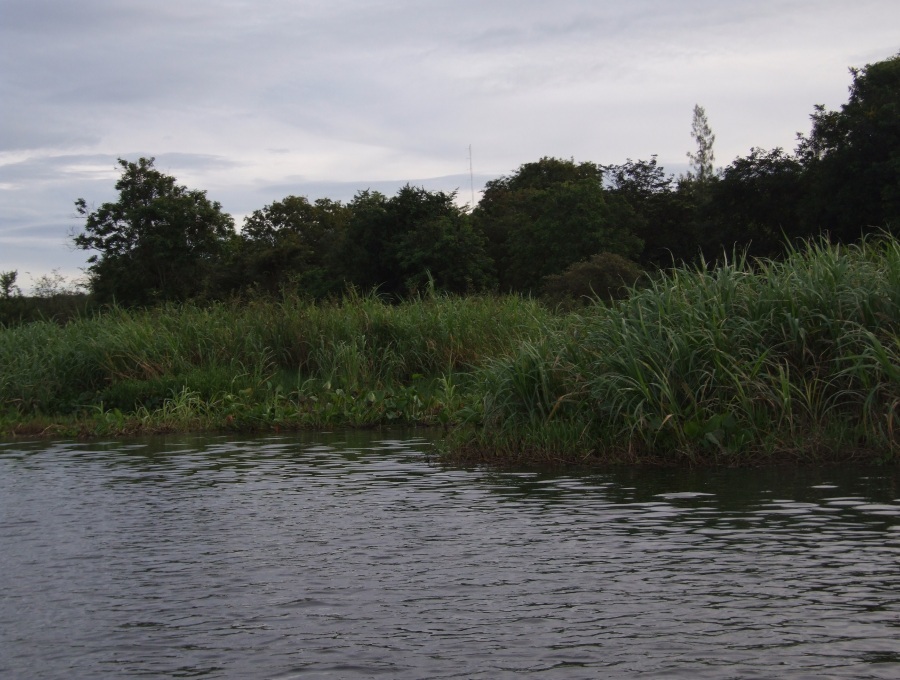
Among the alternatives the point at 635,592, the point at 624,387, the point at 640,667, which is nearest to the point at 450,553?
the point at 635,592

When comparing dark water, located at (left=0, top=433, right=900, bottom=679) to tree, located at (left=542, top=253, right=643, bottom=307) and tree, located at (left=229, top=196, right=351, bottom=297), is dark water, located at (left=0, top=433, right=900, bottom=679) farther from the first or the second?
tree, located at (left=542, top=253, right=643, bottom=307)

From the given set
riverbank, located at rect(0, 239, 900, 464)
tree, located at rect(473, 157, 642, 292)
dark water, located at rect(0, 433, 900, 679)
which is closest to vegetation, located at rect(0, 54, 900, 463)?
riverbank, located at rect(0, 239, 900, 464)

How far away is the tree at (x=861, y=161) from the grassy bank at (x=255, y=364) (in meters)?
26.2

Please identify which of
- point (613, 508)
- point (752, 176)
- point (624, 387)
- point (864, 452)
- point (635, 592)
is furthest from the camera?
point (752, 176)

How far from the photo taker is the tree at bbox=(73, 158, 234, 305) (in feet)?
184

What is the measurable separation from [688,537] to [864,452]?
382cm

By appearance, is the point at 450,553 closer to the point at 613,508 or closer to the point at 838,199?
the point at 613,508

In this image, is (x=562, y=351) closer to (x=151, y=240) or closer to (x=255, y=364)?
(x=255, y=364)

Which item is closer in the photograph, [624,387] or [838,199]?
[624,387]

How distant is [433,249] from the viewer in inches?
1954

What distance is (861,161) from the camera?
4425 cm

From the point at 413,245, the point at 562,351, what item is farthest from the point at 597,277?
the point at 562,351

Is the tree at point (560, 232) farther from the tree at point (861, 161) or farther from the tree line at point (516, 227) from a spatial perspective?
the tree at point (861, 161)

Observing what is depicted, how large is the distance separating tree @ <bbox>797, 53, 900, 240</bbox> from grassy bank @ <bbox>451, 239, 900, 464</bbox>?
105 ft
